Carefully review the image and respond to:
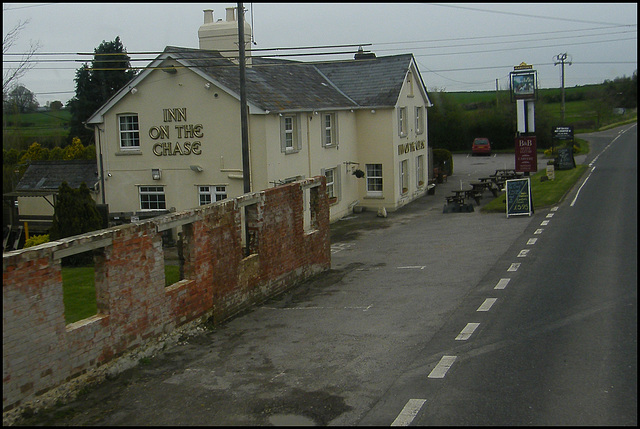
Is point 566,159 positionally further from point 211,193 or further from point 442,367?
point 442,367

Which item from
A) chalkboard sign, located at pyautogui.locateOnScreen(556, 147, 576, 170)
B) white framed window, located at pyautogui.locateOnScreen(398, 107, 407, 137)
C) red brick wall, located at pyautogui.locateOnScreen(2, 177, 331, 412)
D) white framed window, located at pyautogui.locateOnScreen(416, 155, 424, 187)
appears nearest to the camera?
red brick wall, located at pyautogui.locateOnScreen(2, 177, 331, 412)

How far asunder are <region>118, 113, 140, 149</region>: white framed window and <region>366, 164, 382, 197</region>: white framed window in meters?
12.1

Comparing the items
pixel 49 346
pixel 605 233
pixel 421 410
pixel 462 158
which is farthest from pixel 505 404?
pixel 462 158

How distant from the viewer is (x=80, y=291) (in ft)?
53.8

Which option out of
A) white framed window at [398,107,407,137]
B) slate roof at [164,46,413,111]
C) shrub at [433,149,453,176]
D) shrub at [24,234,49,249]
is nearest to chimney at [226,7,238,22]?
slate roof at [164,46,413,111]

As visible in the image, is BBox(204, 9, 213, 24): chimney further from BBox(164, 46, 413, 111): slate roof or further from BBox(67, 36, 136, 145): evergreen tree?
BBox(67, 36, 136, 145): evergreen tree

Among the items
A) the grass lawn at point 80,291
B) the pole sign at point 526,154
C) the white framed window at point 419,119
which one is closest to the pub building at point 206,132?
the grass lawn at point 80,291

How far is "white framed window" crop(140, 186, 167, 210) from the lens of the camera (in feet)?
85.6

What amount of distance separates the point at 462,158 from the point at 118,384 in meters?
51.3

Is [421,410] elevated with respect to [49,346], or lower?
lower

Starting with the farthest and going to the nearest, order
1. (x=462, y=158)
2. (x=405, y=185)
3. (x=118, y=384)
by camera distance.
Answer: (x=462, y=158)
(x=405, y=185)
(x=118, y=384)

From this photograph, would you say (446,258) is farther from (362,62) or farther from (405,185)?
(362,62)

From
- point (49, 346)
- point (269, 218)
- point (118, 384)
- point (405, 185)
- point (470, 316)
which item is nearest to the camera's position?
point (49, 346)

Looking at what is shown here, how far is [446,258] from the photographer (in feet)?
63.3
